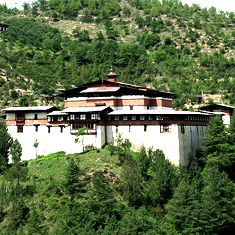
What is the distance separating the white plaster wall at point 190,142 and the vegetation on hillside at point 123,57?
117 ft

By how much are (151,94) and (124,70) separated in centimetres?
5773

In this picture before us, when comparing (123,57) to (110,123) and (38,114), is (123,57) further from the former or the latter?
(110,123)

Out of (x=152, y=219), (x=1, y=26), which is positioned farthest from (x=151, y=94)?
(x=1, y=26)

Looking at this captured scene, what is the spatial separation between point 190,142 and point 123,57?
3005 inches

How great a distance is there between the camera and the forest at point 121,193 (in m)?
48.5

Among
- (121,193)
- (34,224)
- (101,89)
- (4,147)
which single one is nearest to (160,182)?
(121,193)

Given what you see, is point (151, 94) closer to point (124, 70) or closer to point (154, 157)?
point (154, 157)

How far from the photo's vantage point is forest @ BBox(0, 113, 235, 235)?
48500mm

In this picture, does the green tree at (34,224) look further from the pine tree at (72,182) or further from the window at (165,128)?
the window at (165,128)

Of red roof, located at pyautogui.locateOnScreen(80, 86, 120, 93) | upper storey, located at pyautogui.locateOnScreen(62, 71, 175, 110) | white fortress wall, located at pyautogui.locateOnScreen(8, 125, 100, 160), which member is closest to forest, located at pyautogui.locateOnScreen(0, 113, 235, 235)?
white fortress wall, located at pyautogui.locateOnScreen(8, 125, 100, 160)

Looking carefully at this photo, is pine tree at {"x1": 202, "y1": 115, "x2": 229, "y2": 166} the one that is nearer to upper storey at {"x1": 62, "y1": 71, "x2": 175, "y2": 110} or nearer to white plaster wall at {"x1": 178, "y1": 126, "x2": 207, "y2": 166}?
white plaster wall at {"x1": 178, "y1": 126, "x2": 207, "y2": 166}

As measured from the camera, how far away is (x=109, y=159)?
59875 millimetres

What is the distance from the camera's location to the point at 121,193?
5497cm

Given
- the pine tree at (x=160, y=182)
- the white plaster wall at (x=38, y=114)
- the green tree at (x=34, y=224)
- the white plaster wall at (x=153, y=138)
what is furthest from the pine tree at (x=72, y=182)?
the white plaster wall at (x=38, y=114)
